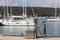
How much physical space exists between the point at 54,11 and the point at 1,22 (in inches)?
509

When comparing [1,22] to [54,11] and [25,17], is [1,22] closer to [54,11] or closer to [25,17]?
[25,17]

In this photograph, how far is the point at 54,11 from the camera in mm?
48875

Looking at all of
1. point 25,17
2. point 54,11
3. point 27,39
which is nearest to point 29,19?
point 25,17

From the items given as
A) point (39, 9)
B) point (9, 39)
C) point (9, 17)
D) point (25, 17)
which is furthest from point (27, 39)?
point (39, 9)

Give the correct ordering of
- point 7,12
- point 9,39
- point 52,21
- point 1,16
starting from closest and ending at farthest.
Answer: point 9,39, point 7,12, point 1,16, point 52,21

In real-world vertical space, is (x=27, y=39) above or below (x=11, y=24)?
above

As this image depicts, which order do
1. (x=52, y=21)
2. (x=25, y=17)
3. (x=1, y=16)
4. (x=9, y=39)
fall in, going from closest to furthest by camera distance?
(x=9, y=39), (x=25, y=17), (x=1, y=16), (x=52, y=21)

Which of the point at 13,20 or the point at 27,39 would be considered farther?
the point at 13,20

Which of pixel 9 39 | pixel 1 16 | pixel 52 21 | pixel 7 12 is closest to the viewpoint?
pixel 9 39

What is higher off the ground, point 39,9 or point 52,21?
point 39,9

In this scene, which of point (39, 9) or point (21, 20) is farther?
point (39, 9)

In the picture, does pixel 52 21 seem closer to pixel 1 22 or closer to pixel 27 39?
pixel 1 22

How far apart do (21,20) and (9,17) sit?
2826 mm

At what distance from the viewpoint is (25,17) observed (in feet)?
140
